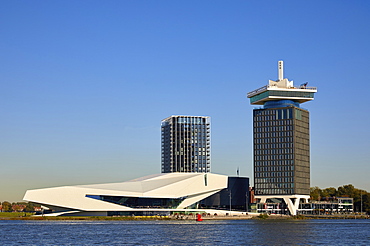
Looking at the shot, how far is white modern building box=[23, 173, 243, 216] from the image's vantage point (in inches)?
5300

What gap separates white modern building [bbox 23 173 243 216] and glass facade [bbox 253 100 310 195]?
16.3m

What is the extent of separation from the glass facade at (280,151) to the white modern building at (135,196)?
16.3 m

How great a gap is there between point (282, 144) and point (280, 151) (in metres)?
2.08

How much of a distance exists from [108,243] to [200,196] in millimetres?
90011

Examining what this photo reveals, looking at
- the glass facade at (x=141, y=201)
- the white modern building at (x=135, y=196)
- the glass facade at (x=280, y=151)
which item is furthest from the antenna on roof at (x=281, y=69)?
the glass facade at (x=141, y=201)

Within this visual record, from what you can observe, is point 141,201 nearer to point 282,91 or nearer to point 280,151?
point 280,151

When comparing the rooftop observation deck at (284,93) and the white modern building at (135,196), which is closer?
the white modern building at (135,196)

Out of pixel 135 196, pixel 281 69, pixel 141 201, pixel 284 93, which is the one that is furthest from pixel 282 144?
pixel 135 196

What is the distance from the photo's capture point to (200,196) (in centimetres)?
15612

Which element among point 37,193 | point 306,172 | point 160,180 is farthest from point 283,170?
point 37,193

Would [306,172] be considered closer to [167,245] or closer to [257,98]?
[257,98]

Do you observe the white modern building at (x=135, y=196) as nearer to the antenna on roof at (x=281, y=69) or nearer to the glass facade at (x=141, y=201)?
the glass facade at (x=141, y=201)

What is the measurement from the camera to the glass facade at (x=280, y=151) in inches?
6698

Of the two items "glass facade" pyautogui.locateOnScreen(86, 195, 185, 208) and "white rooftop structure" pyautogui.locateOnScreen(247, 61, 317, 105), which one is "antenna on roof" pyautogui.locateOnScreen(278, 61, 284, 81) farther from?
"glass facade" pyautogui.locateOnScreen(86, 195, 185, 208)
